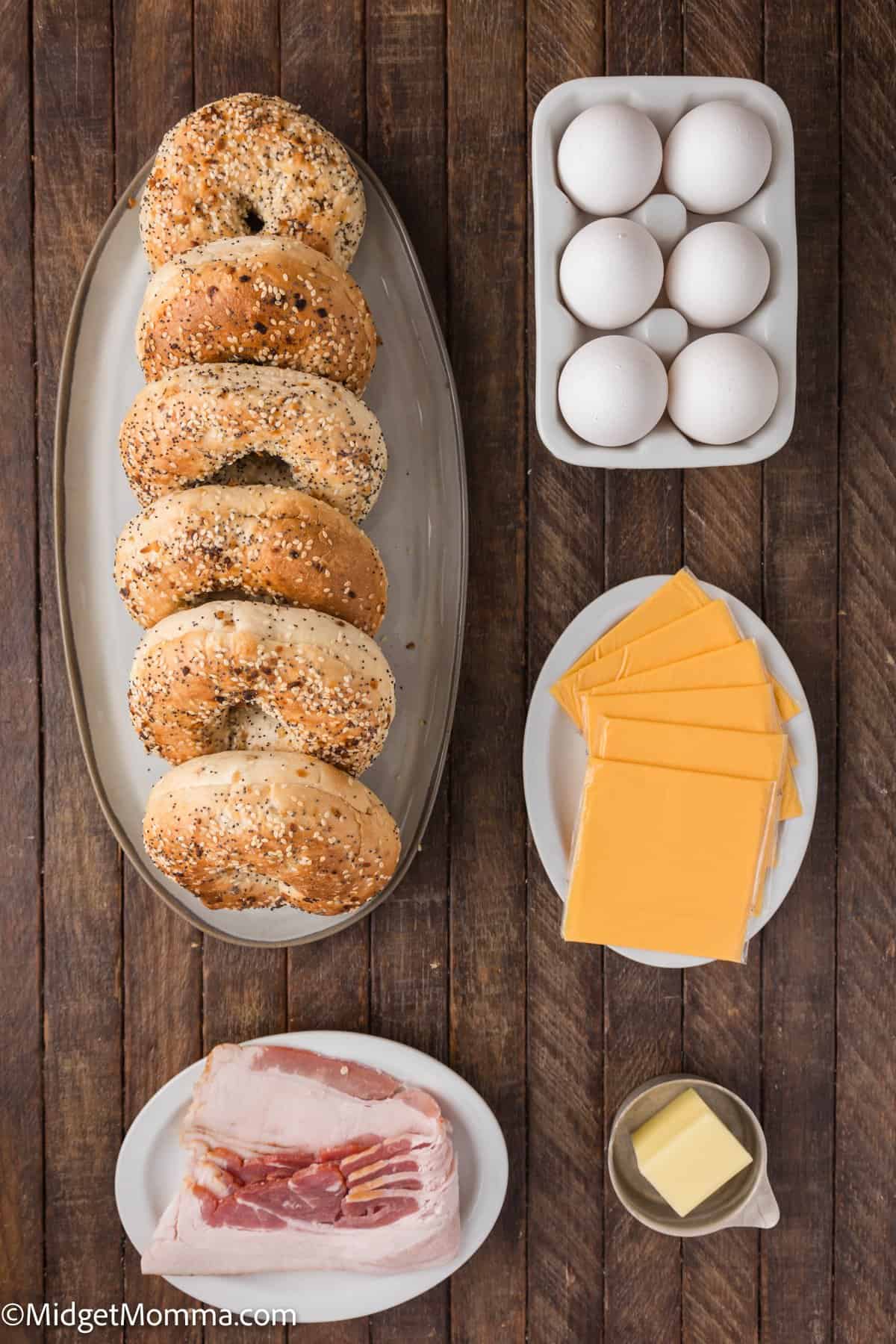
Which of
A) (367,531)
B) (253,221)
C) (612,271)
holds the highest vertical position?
(253,221)

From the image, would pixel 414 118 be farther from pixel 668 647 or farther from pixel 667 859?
pixel 667 859

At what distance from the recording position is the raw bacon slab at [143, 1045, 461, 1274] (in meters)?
1.33

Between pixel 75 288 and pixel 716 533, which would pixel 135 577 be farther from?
pixel 716 533

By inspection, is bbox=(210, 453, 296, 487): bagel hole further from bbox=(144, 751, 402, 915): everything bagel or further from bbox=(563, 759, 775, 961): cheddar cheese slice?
bbox=(563, 759, 775, 961): cheddar cheese slice

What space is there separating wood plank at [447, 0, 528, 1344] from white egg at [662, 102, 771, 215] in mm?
266

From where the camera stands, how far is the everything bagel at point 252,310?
1.11 meters

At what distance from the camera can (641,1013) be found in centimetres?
140

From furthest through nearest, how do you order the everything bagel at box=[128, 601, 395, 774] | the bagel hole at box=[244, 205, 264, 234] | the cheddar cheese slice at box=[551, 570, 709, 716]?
the cheddar cheese slice at box=[551, 570, 709, 716] → the bagel hole at box=[244, 205, 264, 234] → the everything bagel at box=[128, 601, 395, 774]

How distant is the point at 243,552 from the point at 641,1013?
2.97 feet

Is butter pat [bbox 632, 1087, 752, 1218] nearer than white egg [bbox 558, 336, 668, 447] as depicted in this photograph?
No

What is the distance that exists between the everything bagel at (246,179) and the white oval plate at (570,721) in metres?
0.62

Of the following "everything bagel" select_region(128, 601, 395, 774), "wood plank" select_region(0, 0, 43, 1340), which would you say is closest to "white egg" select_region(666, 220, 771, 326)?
"everything bagel" select_region(128, 601, 395, 774)

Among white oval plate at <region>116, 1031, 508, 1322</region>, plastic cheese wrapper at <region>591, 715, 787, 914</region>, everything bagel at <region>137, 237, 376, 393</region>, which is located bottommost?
white oval plate at <region>116, 1031, 508, 1322</region>

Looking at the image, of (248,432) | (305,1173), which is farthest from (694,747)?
(305,1173)
